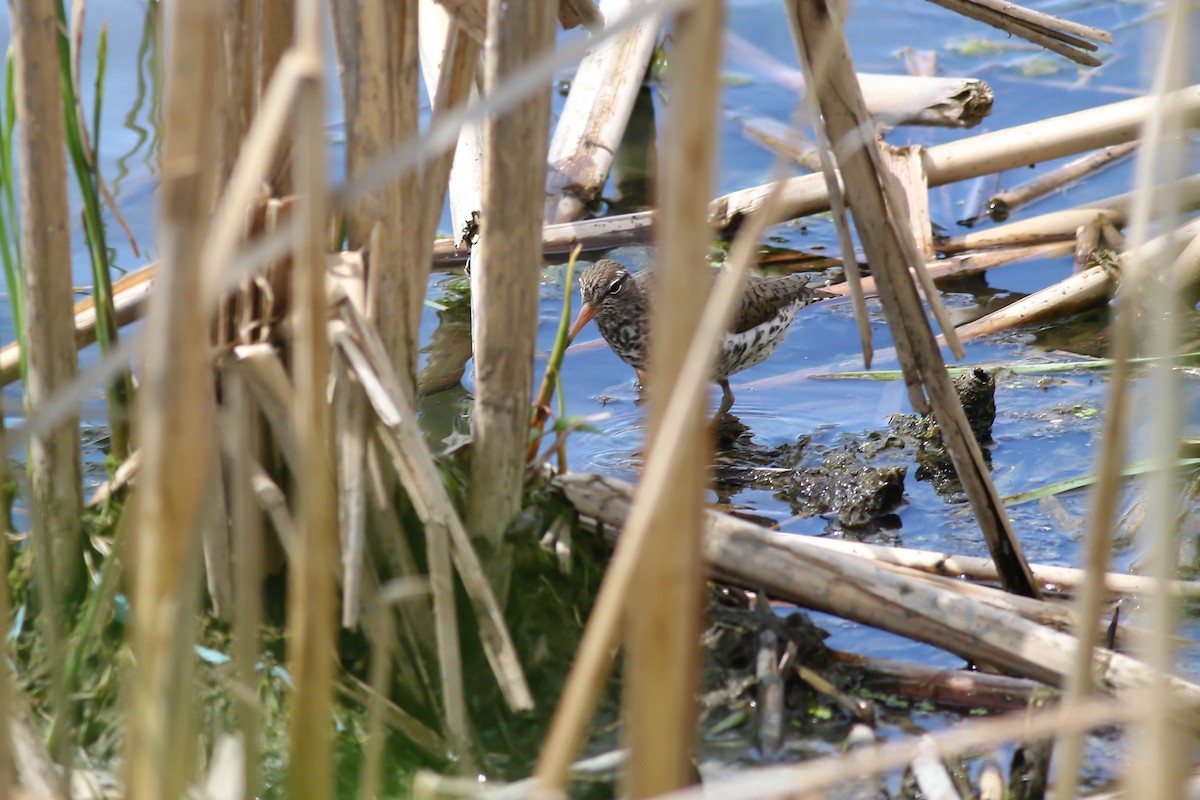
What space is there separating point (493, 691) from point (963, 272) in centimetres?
407

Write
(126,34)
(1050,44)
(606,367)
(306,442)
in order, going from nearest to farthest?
(306,442) < (1050,44) < (606,367) < (126,34)

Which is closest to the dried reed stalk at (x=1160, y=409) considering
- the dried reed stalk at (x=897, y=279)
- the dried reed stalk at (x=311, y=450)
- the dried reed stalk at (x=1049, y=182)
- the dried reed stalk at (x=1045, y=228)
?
the dried reed stalk at (x=311, y=450)

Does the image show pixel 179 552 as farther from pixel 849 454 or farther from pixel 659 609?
pixel 849 454

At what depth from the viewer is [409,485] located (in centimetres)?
248

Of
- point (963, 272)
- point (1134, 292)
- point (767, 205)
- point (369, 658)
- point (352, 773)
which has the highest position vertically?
point (767, 205)

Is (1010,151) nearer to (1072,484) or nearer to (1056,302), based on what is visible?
(1056,302)

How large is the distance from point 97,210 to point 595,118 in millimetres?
4466

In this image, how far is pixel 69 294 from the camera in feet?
9.13

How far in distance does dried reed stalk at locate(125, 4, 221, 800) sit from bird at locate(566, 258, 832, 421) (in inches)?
165

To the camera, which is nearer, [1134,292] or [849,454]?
[1134,292]

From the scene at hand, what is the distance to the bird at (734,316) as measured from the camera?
5676 millimetres

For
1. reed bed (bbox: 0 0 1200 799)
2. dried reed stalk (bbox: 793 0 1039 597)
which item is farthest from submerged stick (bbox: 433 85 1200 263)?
dried reed stalk (bbox: 793 0 1039 597)

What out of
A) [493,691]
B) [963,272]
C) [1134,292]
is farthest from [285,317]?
[963,272]

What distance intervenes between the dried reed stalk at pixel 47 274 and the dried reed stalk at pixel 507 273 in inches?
33.9
